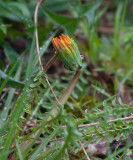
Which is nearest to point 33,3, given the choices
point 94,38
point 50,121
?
point 94,38

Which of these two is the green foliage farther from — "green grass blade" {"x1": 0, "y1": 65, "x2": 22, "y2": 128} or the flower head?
the flower head

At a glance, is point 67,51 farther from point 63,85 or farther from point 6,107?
point 63,85

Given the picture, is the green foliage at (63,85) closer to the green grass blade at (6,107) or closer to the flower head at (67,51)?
the green grass blade at (6,107)

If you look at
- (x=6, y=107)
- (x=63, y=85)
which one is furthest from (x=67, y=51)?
(x=63, y=85)

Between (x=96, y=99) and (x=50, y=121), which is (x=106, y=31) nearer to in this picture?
(x=96, y=99)

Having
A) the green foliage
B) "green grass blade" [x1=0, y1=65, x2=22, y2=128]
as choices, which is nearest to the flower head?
the green foliage

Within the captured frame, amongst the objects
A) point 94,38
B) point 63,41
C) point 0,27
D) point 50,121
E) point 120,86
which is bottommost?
point 120,86
